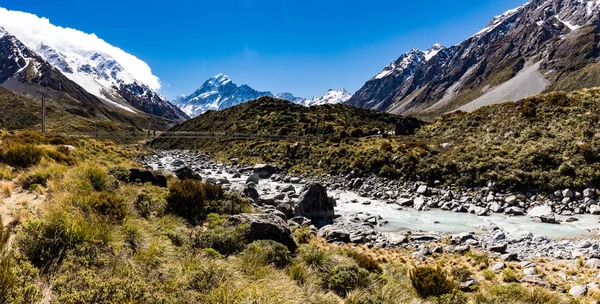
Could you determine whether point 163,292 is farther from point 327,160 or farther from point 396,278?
point 327,160

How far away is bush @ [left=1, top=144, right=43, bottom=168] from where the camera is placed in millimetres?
10664

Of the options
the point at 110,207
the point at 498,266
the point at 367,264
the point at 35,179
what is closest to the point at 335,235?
the point at 367,264

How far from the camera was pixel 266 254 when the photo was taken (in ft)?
27.8

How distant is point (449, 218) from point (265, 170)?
2633cm

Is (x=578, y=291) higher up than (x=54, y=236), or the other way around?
(x=54, y=236)

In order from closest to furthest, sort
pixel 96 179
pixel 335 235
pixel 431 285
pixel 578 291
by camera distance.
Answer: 1. pixel 431 285
2. pixel 578 291
3. pixel 96 179
4. pixel 335 235

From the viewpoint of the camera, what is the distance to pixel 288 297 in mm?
6246

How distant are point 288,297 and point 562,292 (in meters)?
8.24

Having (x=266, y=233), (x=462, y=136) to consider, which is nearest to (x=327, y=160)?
(x=462, y=136)

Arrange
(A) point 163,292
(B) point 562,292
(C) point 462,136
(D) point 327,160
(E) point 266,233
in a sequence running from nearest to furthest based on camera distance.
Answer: (A) point 163,292
(B) point 562,292
(E) point 266,233
(C) point 462,136
(D) point 327,160

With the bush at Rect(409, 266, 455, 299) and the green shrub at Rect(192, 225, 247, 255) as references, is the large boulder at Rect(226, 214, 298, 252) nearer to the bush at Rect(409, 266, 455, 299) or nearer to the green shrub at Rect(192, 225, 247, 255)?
the green shrub at Rect(192, 225, 247, 255)

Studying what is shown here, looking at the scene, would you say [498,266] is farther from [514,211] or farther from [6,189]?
[6,189]

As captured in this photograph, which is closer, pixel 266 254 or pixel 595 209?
pixel 266 254

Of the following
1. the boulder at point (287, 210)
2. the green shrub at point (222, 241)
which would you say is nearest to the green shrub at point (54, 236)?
the green shrub at point (222, 241)
